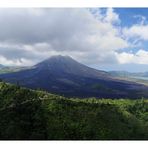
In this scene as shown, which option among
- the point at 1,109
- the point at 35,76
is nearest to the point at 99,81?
the point at 35,76

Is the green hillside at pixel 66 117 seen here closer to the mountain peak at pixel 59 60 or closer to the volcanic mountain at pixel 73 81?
the volcanic mountain at pixel 73 81

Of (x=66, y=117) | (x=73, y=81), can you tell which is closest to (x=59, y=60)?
(x=73, y=81)

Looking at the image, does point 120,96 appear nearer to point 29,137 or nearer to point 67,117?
point 67,117

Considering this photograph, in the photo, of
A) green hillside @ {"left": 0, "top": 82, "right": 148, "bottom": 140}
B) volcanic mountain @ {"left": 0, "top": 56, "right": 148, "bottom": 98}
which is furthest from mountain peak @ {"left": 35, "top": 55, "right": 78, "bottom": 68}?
green hillside @ {"left": 0, "top": 82, "right": 148, "bottom": 140}

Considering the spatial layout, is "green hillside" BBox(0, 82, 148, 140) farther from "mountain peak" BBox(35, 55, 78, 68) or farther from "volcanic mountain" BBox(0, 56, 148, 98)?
"mountain peak" BBox(35, 55, 78, 68)

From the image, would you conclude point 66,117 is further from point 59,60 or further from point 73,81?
point 59,60
